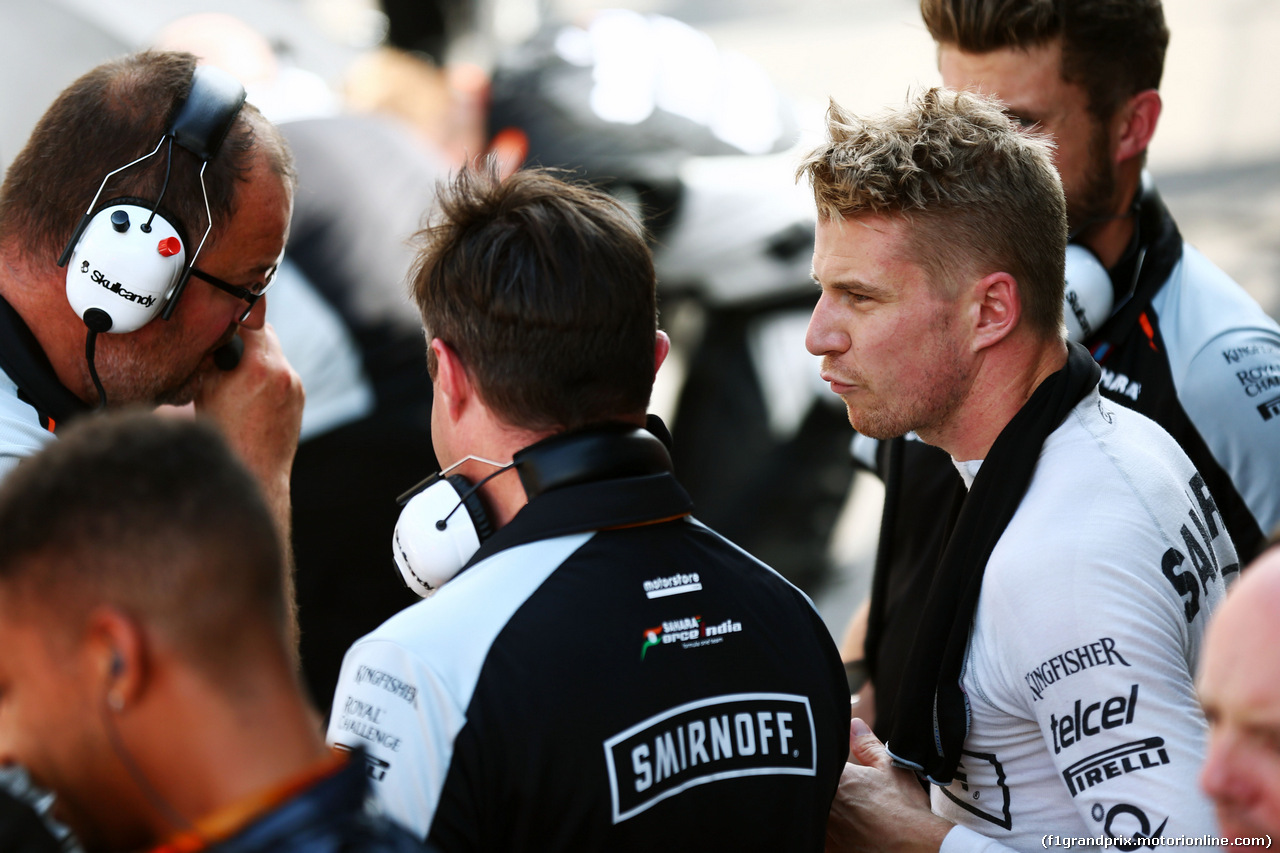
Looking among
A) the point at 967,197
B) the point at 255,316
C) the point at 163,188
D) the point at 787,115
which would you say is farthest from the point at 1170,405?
the point at 787,115

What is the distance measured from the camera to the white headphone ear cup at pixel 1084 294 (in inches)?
101

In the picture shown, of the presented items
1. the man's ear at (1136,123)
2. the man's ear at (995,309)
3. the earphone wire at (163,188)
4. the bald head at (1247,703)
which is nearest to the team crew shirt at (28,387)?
the earphone wire at (163,188)

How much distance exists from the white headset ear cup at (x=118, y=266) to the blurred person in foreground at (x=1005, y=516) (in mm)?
1229

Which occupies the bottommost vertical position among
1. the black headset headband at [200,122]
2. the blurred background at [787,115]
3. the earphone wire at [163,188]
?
the blurred background at [787,115]

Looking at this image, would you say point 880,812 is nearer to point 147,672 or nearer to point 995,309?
point 995,309

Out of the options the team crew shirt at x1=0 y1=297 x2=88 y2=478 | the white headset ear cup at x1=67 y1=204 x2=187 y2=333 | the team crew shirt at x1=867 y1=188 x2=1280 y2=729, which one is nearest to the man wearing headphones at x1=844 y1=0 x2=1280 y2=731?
the team crew shirt at x1=867 y1=188 x2=1280 y2=729

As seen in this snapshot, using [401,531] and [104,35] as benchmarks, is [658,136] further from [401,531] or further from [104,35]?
[401,531]

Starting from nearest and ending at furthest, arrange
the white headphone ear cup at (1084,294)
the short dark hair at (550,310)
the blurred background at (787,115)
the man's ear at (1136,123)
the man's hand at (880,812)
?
the short dark hair at (550,310) → the man's hand at (880,812) → the white headphone ear cup at (1084,294) → the man's ear at (1136,123) → the blurred background at (787,115)

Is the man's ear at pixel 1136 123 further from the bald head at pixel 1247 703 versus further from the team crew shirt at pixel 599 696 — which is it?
the bald head at pixel 1247 703

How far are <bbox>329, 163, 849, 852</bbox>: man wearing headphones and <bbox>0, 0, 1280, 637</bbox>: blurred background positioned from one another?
33.6 inches

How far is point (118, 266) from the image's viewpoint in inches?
86.9

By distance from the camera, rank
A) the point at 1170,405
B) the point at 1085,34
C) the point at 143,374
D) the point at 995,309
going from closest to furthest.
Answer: the point at 995,309
the point at 143,374
the point at 1170,405
the point at 1085,34

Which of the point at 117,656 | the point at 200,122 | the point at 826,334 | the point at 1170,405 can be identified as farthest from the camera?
the point at 1170,405

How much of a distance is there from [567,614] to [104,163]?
1339 mm
